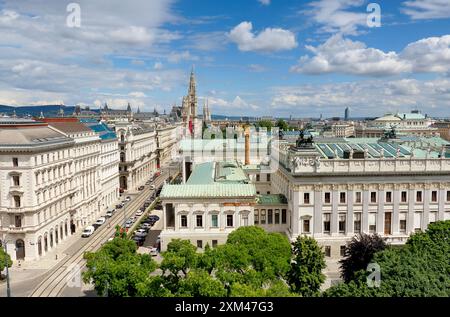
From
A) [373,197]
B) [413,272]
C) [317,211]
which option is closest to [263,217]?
[317,211]

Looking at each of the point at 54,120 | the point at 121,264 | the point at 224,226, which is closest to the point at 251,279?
the point at 121,264

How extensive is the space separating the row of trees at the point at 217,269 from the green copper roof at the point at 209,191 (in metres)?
17.4

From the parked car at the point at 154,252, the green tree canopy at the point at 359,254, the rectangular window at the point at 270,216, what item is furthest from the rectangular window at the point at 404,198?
the parked car at the point at 154,252

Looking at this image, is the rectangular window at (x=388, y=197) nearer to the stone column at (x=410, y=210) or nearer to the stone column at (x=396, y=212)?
the stone column at (x=396, y=212)

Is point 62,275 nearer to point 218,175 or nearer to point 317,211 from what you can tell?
point 218,175

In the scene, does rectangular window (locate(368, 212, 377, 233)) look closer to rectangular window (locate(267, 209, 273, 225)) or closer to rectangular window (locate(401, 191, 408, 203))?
rectangular window (locate(401, 191, 408, 203))

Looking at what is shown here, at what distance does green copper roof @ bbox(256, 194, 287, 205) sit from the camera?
215 feet

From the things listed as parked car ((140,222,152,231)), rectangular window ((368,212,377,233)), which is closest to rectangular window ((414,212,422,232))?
rectangular window ((368,212,377,233))

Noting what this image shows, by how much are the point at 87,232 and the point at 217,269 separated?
46.2 meters

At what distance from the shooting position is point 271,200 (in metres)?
66.3

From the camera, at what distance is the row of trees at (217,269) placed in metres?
30.2

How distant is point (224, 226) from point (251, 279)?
29277mm

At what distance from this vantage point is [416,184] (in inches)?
2437
